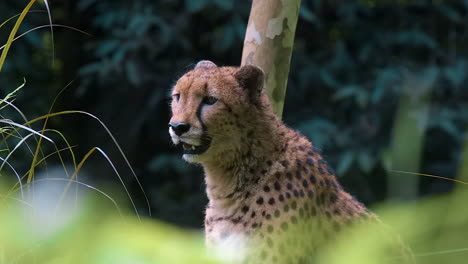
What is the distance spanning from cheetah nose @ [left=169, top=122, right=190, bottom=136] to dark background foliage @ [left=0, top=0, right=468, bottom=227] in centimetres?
511

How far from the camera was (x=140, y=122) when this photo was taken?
28.6ft

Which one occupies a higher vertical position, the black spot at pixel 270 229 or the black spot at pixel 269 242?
the black spot at pixel 270 229

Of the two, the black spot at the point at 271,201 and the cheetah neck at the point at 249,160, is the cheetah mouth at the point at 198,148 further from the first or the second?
the black spot at the point at 271,201

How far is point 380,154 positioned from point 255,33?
469cm

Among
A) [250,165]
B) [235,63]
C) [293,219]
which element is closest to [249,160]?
[250,165]

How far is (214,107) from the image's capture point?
9.45ft

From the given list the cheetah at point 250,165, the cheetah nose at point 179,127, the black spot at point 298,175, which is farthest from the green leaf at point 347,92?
the cheetah nose at point 179,127

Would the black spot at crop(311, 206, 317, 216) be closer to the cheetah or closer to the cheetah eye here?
the cheetah

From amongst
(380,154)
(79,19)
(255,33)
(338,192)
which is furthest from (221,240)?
(79,19)

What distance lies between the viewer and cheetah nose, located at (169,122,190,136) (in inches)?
107

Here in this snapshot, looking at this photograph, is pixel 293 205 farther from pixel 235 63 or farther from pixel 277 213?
pixel 235 63

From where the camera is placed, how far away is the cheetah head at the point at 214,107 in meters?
2.82

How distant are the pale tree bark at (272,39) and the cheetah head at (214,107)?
446mm

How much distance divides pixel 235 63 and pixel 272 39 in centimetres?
528
